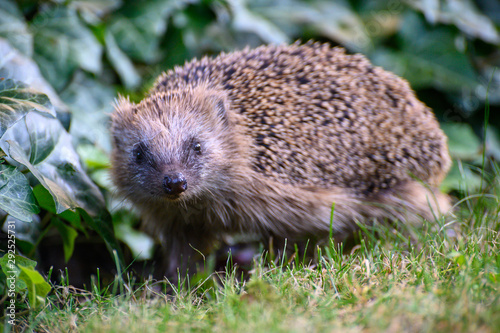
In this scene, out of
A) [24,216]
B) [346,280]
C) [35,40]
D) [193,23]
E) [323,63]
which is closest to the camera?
[346,280]

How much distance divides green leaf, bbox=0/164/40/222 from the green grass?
580mm

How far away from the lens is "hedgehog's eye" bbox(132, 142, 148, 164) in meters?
4.05

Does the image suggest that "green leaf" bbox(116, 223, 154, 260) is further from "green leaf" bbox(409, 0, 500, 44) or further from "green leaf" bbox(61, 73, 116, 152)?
"green leaf" bbox(409, 0, 500, 44)

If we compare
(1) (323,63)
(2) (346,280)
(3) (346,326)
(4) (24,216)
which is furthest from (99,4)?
(3) (346,326)

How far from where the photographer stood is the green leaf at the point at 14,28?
5051 mm

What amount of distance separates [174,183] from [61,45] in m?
2.52

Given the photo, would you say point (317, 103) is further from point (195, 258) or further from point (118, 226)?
point (118, 226)

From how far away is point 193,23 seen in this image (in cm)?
623

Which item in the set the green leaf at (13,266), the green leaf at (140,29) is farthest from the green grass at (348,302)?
the green leaf at (140,29)

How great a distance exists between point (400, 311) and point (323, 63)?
2.81 m

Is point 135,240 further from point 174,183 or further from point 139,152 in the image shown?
point 174,183

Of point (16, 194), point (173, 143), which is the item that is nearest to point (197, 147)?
point (173, 143)

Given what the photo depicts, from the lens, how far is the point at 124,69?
232 inches

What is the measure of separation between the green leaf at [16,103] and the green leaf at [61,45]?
152 centimetres
